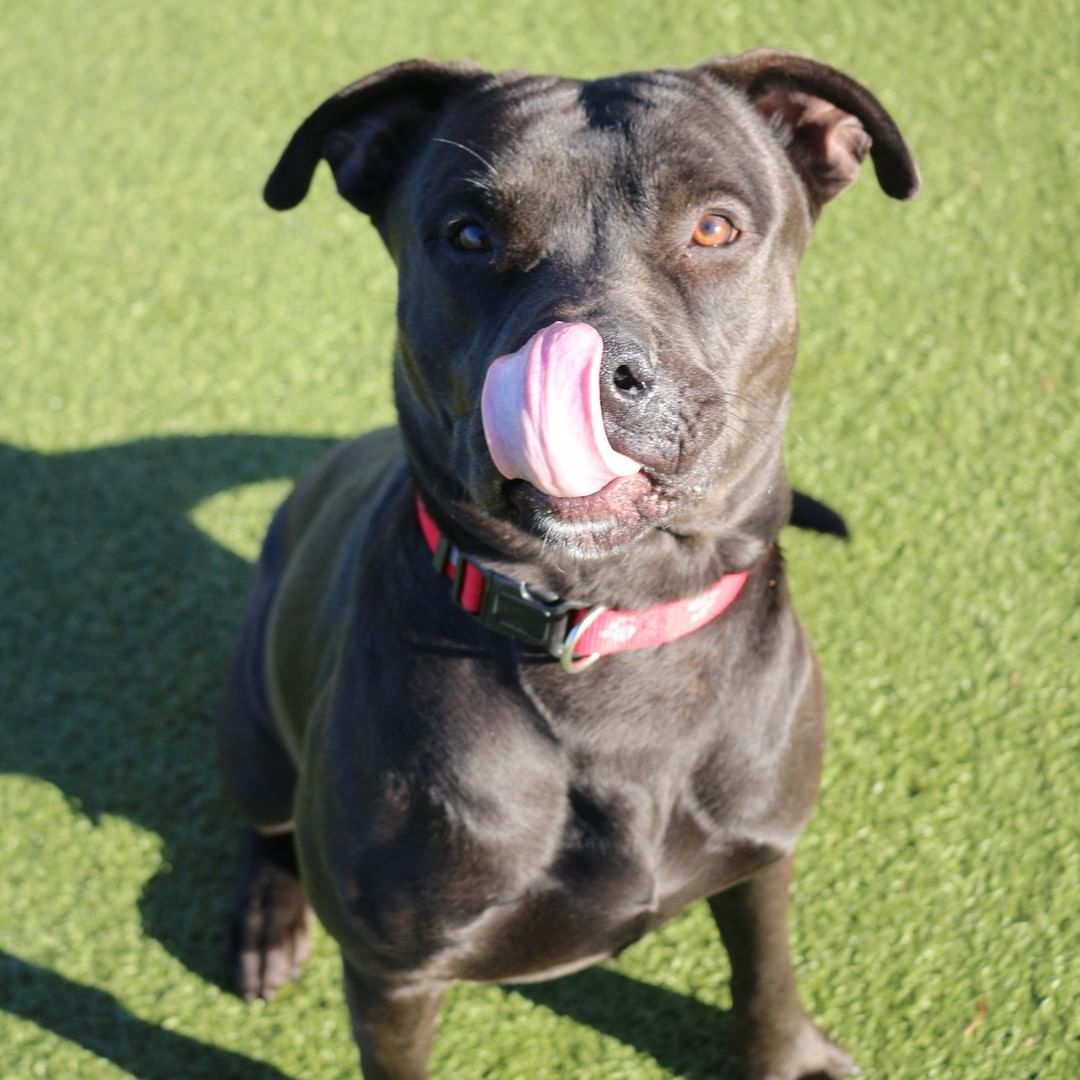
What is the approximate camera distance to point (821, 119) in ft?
8.80

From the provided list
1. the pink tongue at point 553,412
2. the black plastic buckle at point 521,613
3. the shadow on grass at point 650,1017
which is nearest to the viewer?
the pink tongue at point 553,412

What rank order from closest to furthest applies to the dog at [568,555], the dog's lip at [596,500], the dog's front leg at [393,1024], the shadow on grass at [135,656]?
the dog's lip at [596,500]
the dog at [568,555]
the dog's front leg at [393,1024]
the shadow on grass at [135,656]

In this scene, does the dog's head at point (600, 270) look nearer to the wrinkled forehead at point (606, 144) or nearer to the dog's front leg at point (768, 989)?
the wrinkled forehead at point (606, 144)

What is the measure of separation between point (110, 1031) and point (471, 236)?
212 centimetres

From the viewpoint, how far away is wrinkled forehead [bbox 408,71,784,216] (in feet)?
7.84

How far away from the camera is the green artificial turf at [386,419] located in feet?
11.1

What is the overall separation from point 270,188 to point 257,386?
2016mm

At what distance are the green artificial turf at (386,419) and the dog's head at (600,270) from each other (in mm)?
914

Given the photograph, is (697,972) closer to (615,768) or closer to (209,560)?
(615,768)

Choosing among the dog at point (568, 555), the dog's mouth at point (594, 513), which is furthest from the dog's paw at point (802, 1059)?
the dog's mouth at point (594, 513)

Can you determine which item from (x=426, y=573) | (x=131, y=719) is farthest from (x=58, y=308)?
(x=426, y=573)

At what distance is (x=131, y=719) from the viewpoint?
4.02 meters

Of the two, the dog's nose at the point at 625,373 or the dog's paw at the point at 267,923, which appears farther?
the dog's paw at the point at 267,923

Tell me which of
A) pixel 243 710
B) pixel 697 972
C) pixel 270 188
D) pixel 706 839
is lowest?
pixel 697 972
